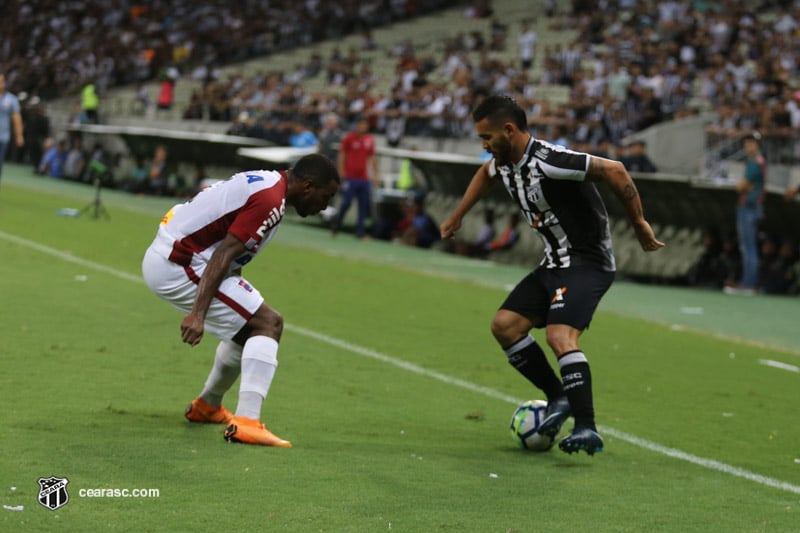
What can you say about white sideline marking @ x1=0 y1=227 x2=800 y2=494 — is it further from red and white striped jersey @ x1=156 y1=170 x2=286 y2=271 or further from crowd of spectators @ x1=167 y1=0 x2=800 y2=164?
crowd of spectators @ x1=167 y1=0 x2=800 y2=164

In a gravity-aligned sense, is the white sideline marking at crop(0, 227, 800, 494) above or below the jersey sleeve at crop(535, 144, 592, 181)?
below

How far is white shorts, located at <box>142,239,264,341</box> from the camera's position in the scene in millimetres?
7199

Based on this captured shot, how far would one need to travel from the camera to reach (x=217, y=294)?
7.18 metres

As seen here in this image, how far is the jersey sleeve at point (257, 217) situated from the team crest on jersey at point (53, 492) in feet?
5.25

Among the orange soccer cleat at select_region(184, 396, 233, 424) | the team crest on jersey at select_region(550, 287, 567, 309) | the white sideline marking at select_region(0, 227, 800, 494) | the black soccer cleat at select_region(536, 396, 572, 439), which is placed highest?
the team crest on jersey at select_region(550, 287, 567, 309)

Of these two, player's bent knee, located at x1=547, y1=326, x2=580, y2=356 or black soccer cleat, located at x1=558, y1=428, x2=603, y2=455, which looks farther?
player's bent knee, located at x1=547, y1=326, x2=580, y2=356

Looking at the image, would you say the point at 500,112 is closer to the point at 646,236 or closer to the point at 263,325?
the point at 646,236

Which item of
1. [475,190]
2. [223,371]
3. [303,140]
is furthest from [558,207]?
[303,140]

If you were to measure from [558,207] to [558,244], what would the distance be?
0.25 metres

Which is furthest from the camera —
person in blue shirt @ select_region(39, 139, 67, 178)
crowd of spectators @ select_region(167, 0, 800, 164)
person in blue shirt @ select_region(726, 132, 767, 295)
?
person in blue shirt @ select_region(39, 139, 67, 178)

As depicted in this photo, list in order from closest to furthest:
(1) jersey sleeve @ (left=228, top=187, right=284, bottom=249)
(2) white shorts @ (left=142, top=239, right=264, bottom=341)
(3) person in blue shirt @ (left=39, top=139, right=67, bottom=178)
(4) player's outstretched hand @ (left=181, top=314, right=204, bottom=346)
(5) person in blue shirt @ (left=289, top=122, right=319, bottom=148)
Result: 1. (4) player's outstretched hand @ (left=181, top=314, right=204, bottom=346)
2. (1) jersey sleeve @ (left=228, top=187, right=284, bottom=249)
3. (2) white shorts @ (left=142, top=239, right=264, bottom=341)
4. (5) person in blue shirt @ (left=289, top=122, right=319, bottom=148)
5. (3) person in blue shirt @ (left=39, top=139, right=67, bottom=178)

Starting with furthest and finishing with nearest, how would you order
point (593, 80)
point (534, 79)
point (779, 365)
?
point (534, 79) → point (593, 80) → point (779, 365)

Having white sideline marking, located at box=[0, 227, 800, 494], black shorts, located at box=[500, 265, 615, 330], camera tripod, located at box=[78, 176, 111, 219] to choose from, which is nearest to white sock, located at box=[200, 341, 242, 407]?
black shorts, located at box=[500, 265, 615, 330]

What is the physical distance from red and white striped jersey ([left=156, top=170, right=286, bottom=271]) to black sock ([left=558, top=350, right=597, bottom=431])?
5.91 ft
